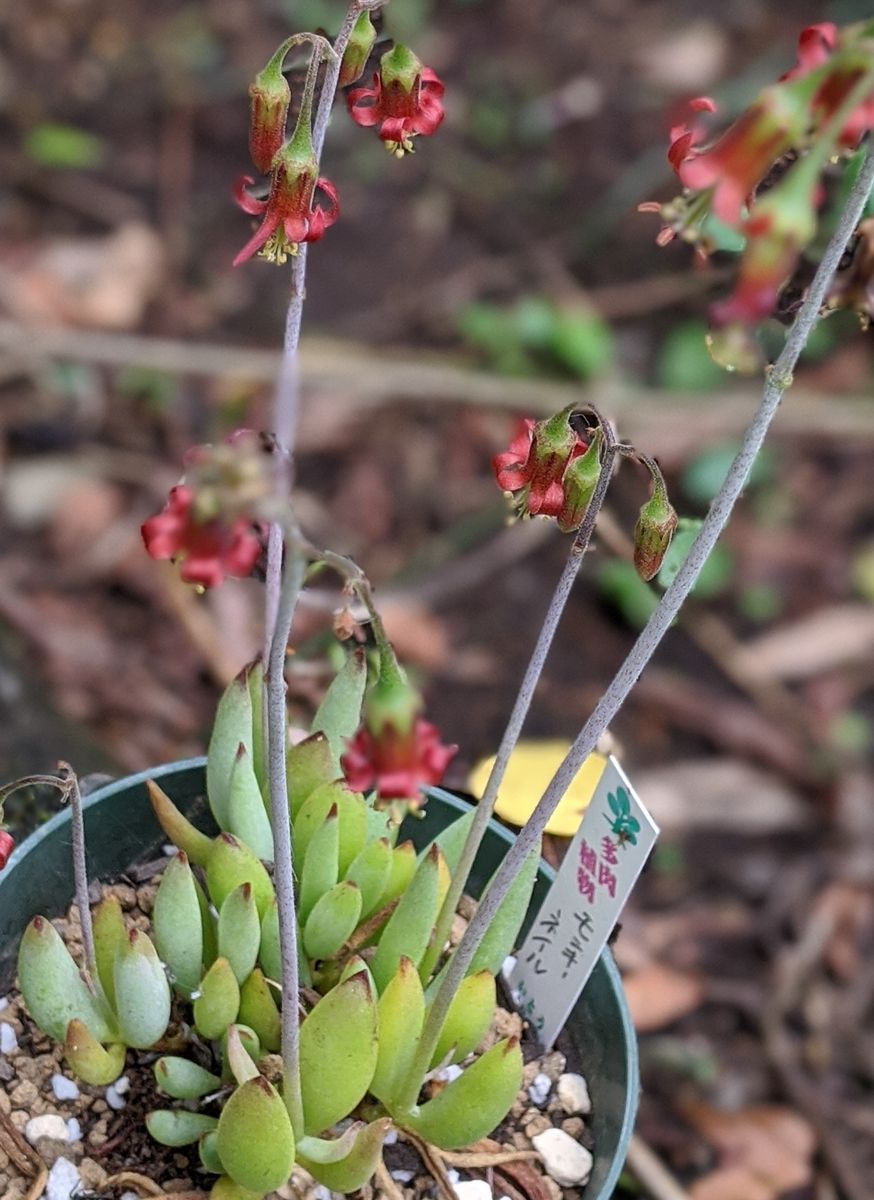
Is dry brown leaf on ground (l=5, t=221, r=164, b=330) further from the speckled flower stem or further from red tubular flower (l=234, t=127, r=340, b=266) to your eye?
the speckled flower stem

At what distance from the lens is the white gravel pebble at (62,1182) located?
1.19 m

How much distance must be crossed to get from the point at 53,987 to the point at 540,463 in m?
0.60

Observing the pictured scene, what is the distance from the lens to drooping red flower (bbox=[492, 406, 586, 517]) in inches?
39.3

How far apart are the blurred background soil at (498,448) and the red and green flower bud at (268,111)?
1090mm

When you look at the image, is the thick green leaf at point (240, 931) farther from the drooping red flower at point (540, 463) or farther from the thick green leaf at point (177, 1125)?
the drooping red flower at point (540, 463)

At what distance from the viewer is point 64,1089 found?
127 centimetres

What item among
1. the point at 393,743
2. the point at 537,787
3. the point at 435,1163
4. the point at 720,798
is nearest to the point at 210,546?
the point at 393,743

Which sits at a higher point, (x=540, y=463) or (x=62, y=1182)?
(x=540, y=463)

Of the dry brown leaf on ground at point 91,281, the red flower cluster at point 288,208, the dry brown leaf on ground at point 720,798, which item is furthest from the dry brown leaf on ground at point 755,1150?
the dry brown leaf on ground at point 91,281

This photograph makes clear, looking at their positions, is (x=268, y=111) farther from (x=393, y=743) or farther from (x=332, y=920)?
(x=332, y=920)

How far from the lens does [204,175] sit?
3.29 meters

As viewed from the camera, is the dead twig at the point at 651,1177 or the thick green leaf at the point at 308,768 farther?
the dead twig at the point at 651,1177

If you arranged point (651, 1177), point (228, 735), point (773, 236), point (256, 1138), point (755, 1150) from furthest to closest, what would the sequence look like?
point (755, 1150)
point (651, 1177)
point (228, 735)
point (256, 1138)
point (773, 236)

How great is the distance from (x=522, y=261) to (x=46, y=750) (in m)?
1.88
